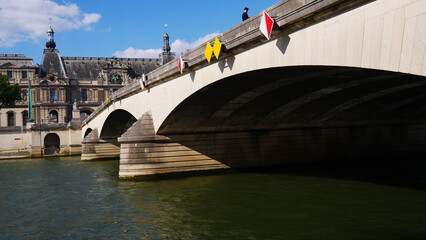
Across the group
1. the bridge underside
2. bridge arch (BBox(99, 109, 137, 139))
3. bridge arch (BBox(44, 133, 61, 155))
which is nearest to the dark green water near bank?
the bridge underside

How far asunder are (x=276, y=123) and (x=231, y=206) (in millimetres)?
10919

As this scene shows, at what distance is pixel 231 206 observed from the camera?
1509 cm

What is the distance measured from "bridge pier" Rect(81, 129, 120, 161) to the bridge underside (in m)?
18.6

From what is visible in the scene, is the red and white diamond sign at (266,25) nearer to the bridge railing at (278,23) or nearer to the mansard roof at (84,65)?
the bridge railing at (278,23)

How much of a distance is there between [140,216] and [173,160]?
874 centimetres

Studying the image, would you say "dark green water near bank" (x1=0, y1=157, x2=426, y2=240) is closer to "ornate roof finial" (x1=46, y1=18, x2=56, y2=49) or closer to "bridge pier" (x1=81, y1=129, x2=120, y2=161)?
"bridge pier" (x1=81, y1=129, x2=120, y2=161)

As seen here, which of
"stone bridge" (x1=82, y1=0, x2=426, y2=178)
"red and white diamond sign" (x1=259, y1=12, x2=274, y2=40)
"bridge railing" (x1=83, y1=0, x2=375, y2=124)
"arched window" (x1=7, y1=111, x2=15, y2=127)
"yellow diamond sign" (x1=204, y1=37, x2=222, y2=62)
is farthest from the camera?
"arched window" (x1=7, y1=111, x2=15, y2=127)

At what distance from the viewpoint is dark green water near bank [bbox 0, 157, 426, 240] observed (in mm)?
12008

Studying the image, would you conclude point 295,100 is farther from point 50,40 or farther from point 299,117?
point 50,40

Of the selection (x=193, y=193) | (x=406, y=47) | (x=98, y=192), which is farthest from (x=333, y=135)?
(x=406, y=47)

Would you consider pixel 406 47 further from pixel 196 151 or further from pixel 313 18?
pixel 196 151

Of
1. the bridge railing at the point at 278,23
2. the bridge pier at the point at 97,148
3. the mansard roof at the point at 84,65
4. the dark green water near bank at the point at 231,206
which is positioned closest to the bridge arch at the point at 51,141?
the bridge pier at the point at 97,148

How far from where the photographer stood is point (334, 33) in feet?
32.2

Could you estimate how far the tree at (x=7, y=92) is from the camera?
6864cm
